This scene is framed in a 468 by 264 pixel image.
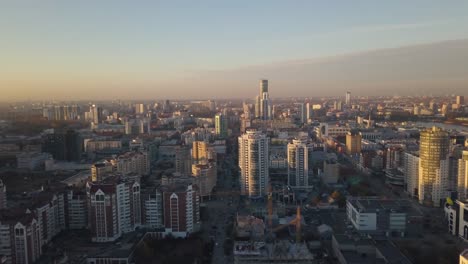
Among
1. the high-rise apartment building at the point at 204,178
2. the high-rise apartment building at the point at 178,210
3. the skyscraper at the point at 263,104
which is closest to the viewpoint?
the high-rise apartment building at the point at 178,210

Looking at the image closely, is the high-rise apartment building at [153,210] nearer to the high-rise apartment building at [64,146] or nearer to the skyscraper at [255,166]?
the skyscraper at [255,166]

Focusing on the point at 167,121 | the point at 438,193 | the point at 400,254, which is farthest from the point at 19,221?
the point at 167,121

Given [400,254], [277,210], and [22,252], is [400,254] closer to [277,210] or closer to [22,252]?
[277,210]

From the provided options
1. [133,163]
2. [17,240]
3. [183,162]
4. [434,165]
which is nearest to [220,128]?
[183,162]

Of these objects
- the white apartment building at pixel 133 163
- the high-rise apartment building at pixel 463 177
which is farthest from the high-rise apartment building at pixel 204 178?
the high-rise apartment building at pixel 463 177

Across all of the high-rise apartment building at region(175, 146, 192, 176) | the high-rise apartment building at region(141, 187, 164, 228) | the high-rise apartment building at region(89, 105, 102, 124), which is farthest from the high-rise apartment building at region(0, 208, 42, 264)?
the high-rise apartment building at region(89, 105, 102, 124)

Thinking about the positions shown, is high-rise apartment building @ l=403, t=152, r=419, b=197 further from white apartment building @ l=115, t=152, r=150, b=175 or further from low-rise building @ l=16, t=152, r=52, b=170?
low-rise building @ l=16, t=152, r=52, b=170
